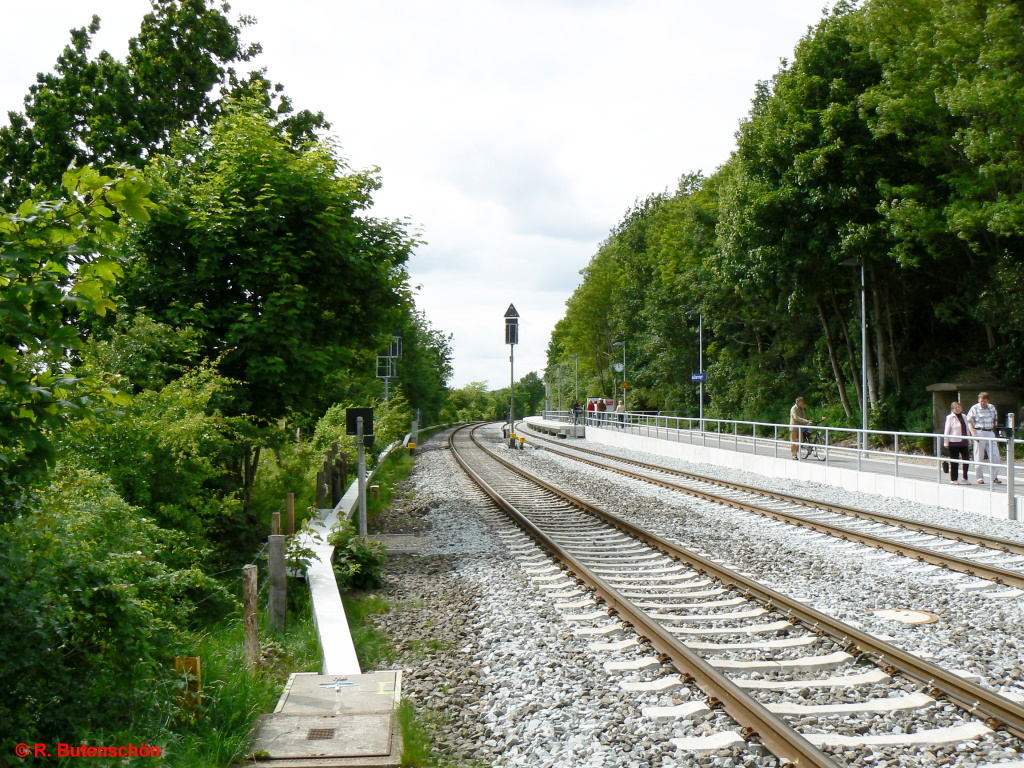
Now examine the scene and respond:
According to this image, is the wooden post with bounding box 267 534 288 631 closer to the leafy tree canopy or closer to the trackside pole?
the trackside pole

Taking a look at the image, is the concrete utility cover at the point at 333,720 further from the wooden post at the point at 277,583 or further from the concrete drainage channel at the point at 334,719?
the wooden post at the point at 277,583

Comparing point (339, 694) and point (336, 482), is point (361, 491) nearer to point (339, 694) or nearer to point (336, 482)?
point (336, 482)

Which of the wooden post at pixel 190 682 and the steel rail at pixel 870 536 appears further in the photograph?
the steel rail at pixel 870 536

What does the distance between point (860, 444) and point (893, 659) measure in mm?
14853

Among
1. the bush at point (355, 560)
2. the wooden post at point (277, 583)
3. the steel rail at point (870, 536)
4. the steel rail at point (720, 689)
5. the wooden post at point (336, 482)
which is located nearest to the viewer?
the steel rail at point (720, 689)

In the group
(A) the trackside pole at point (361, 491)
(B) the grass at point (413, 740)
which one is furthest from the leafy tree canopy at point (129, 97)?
(B) the grass at point (413, 740)

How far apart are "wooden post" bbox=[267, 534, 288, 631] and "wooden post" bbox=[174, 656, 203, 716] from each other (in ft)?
8.85

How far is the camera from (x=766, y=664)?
20.3 ft

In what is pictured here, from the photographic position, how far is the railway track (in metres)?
4.89

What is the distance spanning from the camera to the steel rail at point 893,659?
198 inches

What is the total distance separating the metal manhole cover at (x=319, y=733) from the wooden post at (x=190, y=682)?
710mm

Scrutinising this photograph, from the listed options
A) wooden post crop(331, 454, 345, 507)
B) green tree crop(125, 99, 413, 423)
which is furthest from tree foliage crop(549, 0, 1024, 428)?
green tree crop(125, 99, 413, 423)

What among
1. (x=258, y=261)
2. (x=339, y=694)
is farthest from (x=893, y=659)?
(x=258, y=261)

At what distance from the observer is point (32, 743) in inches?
149
